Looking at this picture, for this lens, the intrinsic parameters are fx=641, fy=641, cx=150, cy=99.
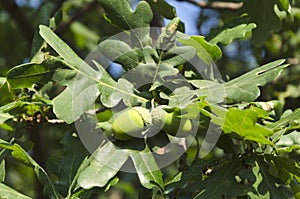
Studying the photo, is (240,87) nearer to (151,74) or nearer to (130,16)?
(151,74)

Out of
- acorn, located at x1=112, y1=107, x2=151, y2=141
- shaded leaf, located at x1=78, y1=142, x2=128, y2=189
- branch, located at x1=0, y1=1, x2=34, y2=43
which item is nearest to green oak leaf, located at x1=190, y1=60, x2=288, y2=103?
acorn, located at x1=112, y1=107, x2=151, y2=141

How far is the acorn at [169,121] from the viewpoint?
145 cm

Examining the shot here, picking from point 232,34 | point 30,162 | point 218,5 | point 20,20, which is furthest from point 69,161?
point 20,20

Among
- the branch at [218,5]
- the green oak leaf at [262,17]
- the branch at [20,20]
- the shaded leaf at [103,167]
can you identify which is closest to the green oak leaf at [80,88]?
the shaded leaf at [103,167]

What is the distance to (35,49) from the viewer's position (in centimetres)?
182

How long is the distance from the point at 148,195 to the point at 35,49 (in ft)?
1.83

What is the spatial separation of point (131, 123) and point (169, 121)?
0.09 metres

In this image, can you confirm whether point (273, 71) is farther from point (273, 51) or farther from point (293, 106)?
point (273, 51)

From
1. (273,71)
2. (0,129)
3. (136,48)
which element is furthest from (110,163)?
(0,129)

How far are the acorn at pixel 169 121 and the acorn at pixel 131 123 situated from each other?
0.06ft

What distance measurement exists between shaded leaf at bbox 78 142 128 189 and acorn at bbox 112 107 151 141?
41 mm

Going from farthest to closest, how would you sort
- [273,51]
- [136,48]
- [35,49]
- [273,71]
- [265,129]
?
[273,51] → [35,49] → [136,48] → [273,71] → [265,129]

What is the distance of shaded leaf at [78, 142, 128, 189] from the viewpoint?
4.62ft

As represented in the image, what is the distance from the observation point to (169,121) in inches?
57.1
